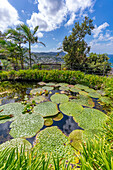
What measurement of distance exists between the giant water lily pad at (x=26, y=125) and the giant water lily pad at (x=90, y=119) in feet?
3.38

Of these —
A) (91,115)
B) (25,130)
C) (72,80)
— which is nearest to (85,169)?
(25,130)

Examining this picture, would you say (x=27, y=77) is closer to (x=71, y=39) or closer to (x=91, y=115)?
(x=91, y=115)

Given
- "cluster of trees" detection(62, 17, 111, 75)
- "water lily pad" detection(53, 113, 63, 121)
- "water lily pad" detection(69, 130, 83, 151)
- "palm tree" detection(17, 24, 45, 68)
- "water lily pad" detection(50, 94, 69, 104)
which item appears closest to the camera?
"water lily pad" detection(69, 130, 83, 151)

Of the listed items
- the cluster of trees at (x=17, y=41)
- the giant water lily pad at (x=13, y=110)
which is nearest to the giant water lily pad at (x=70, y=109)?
the giant water lily pad at (x=13, y=110)

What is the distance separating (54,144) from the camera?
4.45 feet

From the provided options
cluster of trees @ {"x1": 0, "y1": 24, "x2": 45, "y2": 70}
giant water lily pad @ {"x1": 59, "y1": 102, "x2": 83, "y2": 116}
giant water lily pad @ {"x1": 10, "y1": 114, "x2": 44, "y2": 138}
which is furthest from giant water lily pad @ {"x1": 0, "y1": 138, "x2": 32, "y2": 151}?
cluster of trees @ {"x1": 0, "y1": 24, "x2": 45, "y2": 70}

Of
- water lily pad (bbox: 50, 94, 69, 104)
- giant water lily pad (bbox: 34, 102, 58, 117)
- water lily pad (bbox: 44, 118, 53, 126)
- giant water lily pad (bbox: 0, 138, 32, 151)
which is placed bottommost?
giant water lily pad (bbox: 0, 138, 32, 151)

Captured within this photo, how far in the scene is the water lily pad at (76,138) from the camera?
136 cm

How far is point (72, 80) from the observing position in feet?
18.3

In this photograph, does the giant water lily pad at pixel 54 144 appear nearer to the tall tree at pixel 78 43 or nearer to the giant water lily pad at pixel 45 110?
the giant water lily pad at pixel 45 110

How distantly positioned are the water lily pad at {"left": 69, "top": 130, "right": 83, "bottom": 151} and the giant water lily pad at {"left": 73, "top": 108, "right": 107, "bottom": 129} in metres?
0.23

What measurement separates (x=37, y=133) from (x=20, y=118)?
0.68 meters

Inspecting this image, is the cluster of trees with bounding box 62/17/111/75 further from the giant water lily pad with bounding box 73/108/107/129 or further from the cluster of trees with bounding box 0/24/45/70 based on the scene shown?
the giant water lily pad with bounding box 73/108/107/129

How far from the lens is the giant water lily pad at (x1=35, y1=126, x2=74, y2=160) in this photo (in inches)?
48.2
